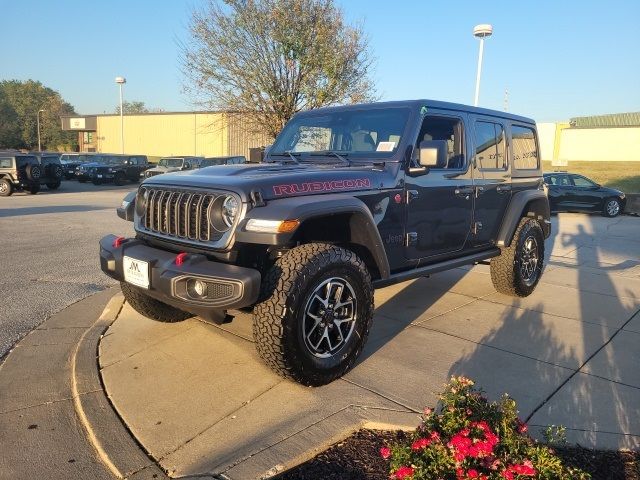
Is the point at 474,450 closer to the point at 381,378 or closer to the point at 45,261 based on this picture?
the point at 381,378

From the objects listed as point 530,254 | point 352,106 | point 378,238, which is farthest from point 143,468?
point 530,254

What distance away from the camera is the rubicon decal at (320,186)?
10.4 feet

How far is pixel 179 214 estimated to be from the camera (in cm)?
337

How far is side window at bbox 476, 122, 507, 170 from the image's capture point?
15.9ft

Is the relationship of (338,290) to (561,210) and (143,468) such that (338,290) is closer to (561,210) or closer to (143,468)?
(143,468)

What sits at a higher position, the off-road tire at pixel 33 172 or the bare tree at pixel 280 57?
the bare tree at pixel 280 57

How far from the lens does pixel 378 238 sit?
353cm

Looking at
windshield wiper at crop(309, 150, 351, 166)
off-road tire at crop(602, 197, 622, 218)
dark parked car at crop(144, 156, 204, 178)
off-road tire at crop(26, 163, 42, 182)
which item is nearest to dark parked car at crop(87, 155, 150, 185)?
dark parked car at crop(144, 156, 204, 178)

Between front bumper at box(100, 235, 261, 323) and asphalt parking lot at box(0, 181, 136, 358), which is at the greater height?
front bumper at box(100, 235, 261, 323)

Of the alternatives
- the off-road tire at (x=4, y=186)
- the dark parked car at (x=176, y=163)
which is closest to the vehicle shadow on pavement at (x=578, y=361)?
the off-road tire at (x=4, y=186)

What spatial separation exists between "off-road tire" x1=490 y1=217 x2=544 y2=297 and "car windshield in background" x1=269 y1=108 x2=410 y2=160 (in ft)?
6.88

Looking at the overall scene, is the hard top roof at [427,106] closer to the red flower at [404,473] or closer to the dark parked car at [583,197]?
the red flower at [404,473]

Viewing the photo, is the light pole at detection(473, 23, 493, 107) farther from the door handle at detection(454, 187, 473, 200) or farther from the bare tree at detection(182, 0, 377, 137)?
the door handle at detection(454, 187, 473, 200)

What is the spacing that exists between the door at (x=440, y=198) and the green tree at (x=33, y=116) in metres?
75.6
